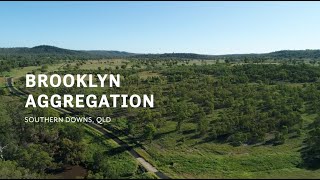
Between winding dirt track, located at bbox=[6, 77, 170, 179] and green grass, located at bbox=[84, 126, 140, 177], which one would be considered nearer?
winding dirt track, located at bbox=[6, 77, 170, 179]

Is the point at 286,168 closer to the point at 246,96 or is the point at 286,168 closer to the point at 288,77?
the point at 246,96

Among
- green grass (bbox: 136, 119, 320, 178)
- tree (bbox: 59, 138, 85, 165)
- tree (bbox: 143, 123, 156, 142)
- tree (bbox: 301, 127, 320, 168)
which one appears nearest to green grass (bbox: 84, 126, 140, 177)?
tree (bbox: 59, 138, 85, 165)

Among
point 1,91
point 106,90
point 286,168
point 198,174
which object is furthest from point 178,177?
point 1,91

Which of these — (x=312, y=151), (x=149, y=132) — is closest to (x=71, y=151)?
(x=149, y=132)

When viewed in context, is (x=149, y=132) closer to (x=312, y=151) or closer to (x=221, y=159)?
(x=221, y=159)

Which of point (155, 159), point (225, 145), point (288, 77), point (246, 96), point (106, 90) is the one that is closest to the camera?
point (155, 159)

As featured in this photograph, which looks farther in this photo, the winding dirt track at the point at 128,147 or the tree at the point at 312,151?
the tree at the point at 312,151

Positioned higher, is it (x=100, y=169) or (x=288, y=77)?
(x=288, y=77)

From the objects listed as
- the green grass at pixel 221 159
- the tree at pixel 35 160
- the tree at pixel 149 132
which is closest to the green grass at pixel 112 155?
the green grass at pixel 221 159

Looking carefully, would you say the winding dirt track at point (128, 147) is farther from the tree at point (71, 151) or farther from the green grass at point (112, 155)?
the tree at point (71, 151)

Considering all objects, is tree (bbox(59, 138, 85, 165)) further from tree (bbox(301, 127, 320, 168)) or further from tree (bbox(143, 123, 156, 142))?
tree (bbox(301, 127, 320, 168))

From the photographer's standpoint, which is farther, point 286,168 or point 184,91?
point 184,91
